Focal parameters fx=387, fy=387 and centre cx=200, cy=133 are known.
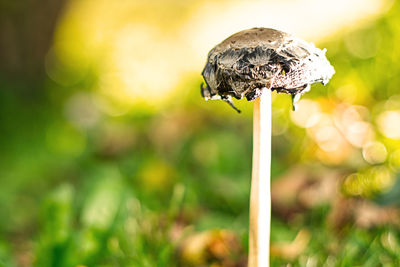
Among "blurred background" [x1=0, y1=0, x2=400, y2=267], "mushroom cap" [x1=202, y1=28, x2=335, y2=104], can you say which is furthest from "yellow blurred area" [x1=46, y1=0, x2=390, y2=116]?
"mushroom cap" [x1=202, y1=28, x2=335, y2=104]

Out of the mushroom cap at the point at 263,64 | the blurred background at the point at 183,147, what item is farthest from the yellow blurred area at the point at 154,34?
the mushroom cap at the point at 263,64

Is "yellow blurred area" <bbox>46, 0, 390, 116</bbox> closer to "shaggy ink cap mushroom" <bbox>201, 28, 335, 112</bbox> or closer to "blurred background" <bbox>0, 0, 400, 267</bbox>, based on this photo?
"blurred background" <bbox>0, 0, 400, 267</bbox>

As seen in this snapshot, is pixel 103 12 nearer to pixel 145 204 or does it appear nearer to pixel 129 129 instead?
pixel 129 129

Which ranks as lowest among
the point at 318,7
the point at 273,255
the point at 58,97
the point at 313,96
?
the point at 273,255

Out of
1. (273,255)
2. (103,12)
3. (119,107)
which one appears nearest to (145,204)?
(273,255)

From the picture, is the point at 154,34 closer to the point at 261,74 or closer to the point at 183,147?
the point at 183,147

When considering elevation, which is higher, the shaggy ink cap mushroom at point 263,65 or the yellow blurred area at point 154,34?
the yellow blurred area at point 154,34

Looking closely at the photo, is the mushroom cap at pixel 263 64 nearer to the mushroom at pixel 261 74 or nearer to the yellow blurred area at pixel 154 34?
the mushroom at pixel 261 74
